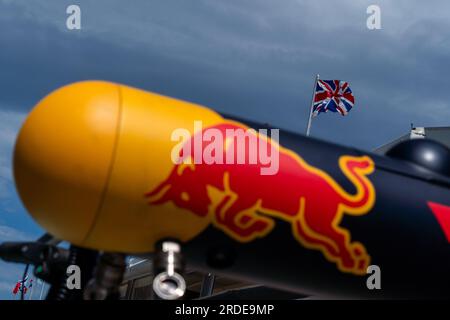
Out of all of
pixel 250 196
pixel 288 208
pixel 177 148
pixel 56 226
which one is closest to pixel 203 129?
pixel 177 148

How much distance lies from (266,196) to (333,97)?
16.3m

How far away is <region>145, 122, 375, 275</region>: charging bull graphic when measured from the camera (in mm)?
5223

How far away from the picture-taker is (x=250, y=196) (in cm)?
535

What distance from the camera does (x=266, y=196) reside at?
537cm

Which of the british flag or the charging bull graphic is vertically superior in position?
the british flag

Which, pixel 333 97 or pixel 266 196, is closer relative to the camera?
pixel 266 196

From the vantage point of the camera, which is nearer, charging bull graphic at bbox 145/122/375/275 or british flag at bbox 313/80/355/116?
charging bull graphic at bbox 145/122/375/275

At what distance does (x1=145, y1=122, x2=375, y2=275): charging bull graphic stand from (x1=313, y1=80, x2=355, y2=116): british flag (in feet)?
50.8

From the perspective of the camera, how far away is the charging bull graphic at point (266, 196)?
5.22m

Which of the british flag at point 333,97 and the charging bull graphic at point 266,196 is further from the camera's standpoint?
the british flag at point 333,97

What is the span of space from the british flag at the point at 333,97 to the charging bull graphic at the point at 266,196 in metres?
15.5

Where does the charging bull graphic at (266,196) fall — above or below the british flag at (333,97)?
below

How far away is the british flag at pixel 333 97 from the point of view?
2081cm
